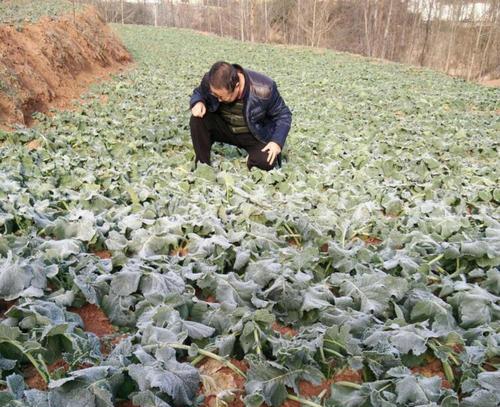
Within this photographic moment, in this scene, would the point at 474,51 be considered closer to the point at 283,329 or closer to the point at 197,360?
the point at 283,329

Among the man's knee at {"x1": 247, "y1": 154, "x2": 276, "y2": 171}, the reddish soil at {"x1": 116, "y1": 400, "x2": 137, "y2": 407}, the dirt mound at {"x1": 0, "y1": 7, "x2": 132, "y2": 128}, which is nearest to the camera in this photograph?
the reddish soil at {"x1": 116, "y1": 400, "x2": 137, "y2": 407}

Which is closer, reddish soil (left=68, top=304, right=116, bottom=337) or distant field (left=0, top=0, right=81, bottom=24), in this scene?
reddish soil (left=68, top=304, right=116, bottom=337)

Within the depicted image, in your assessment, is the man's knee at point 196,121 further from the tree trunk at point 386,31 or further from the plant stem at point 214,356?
the tree trunk at point 386,31

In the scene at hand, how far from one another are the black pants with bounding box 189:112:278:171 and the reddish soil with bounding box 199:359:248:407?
316 cm

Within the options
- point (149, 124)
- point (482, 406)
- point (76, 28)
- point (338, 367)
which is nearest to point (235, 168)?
point (149, 124)

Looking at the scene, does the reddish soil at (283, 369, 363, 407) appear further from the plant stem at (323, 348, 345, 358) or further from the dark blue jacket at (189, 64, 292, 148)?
the dark blue jacket at (189, 64, 292, 148)

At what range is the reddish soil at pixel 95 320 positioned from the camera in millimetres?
2229

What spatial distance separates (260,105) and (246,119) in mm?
204

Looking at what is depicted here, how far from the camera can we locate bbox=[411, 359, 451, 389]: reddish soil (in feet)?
6.78

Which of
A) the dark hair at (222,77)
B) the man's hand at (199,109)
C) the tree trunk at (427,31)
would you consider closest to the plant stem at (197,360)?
the dark hair at (222,77)

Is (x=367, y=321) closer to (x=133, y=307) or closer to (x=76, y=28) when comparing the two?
(x=133, y=307)

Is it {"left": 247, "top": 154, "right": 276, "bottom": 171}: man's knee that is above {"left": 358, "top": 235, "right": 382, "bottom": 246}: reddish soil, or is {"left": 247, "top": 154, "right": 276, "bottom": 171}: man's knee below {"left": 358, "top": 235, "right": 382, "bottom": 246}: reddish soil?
above

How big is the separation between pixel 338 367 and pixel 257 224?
1.35 metres

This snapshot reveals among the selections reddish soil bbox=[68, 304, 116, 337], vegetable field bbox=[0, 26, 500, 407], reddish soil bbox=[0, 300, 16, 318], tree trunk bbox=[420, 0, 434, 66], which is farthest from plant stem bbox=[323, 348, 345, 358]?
tree trunk bbox=[420, 0, 434, 66]
